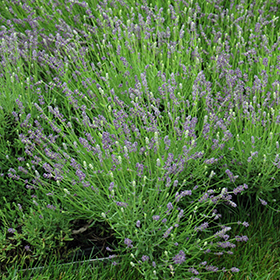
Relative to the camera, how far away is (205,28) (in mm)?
3416

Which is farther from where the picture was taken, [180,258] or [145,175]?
[145,175]

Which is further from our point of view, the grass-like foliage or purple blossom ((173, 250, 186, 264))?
→ the grass-like foliage

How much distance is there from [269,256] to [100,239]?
1129mm

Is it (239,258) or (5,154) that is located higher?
(5,154)

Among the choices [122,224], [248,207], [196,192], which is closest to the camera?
[122,224]

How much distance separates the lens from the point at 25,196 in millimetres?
2656

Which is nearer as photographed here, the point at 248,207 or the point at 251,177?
the point at 251,177

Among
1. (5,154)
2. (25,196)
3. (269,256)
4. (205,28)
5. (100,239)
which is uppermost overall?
(205,28)

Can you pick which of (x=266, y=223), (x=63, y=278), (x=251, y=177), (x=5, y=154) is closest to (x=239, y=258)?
(x=266, y=223)

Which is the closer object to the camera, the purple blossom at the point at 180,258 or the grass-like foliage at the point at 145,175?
the purple blossom at the point at 180,258

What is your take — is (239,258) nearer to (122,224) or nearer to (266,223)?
(266,223)

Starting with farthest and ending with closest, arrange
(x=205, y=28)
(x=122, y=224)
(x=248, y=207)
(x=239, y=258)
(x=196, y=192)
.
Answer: (x=205, y=28), (x=248, y=207), (x=196, y=192), (x=239, y=258), (x=122, y=224)

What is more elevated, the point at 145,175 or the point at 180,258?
the point at 145,175

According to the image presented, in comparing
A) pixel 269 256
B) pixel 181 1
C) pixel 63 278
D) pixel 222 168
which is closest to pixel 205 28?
pixel 181 1
